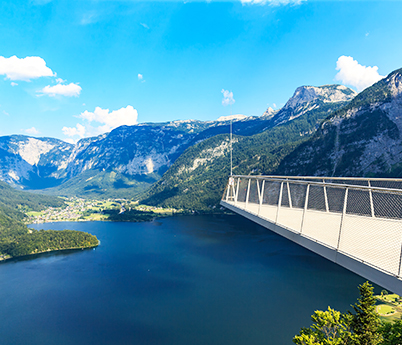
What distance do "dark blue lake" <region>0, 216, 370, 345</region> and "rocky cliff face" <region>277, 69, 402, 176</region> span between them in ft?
168

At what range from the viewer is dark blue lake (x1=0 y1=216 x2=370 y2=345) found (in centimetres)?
3891

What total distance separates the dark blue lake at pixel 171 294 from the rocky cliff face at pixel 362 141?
51198 millimetres

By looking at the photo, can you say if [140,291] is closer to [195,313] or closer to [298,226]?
[195,313]

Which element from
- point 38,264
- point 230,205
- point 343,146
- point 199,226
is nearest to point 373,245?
point 230,205

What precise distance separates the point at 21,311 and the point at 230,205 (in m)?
52.7

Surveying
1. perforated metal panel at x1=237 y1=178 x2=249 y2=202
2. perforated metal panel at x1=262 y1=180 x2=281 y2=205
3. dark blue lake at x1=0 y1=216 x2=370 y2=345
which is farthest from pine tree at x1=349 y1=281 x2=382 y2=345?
dark blue lake at x1=0 y1=216 x2=370 y2=345

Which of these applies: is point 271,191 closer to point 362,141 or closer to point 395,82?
point 362,141

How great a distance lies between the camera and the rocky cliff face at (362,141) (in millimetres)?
94438

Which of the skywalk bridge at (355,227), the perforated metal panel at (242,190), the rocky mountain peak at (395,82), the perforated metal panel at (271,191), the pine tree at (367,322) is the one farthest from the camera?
the rocky mountain peak at (395,82)

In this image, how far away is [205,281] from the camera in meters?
55.2

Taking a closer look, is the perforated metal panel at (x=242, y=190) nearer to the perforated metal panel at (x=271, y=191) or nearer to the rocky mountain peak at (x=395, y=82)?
the perforated metal panel at (x=271, y=191)

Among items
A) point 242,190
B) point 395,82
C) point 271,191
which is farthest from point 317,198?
point 395,82

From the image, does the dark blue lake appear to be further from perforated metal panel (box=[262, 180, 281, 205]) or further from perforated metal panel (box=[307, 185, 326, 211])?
perforated metal panel (box=[307, 185, 326, 211])

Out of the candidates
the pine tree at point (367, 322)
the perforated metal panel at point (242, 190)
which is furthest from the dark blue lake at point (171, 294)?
the perforated metal panel at point (242, 190)
